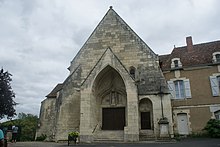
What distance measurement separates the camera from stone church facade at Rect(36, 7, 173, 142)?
15.1m

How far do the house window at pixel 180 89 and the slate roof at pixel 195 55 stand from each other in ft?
5.29

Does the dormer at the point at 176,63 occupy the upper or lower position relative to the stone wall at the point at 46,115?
upper

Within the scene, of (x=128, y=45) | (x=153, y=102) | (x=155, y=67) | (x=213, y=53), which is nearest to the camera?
(x=153, y=102)

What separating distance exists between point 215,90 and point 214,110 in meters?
1.83

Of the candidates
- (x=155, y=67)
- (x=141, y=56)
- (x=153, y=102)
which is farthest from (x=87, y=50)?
(x=153, y=102)

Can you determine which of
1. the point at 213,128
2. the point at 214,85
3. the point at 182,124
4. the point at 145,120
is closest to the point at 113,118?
the point at 145,120

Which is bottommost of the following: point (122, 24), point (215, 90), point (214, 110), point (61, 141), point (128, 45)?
point (61, 141)

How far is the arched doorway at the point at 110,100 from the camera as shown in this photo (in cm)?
1717

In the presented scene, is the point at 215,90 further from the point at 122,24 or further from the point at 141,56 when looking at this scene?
the point at 122,24

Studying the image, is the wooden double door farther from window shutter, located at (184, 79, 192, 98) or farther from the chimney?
the chimney

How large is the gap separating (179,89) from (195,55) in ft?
13.8

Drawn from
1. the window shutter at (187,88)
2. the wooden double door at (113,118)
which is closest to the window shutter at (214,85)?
the window shutter at (187,88)

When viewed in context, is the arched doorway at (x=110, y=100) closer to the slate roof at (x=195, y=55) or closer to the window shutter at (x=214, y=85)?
the slate roof at (x=195, y=55)

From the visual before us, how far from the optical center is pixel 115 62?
15.8 m
